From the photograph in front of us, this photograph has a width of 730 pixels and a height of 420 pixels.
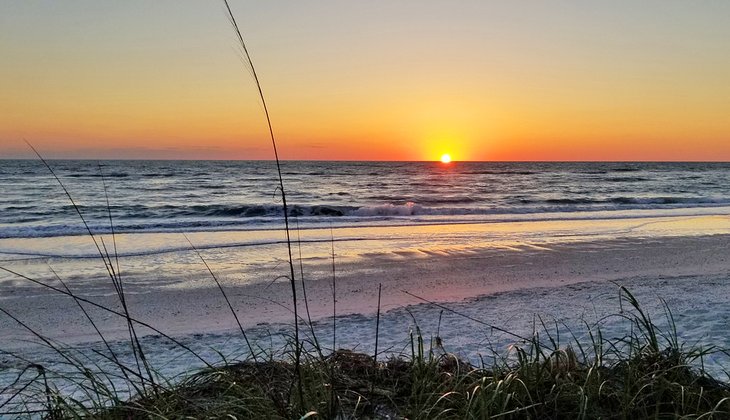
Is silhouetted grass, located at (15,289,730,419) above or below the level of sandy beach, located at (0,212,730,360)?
above

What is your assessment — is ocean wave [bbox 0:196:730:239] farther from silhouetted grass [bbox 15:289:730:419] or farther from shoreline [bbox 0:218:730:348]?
silhouetted grass [bbox 15:289:730:419]

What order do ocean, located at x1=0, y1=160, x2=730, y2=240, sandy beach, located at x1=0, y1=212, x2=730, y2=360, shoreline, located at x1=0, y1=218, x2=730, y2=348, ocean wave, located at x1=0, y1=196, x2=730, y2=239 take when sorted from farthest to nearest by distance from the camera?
ocean, located at x1=0, y1=160, x2=730, y2=240
ocean wave, located at x1=0, y1=196, x2=730, y2=239
shoreline, located at x1=0, y1=218, x2=730, y2=348
sandy beach, located at x1=0, y1=212, x2=730, y2=360

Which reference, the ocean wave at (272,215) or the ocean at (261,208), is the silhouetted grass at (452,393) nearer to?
the ocean at (261,208)

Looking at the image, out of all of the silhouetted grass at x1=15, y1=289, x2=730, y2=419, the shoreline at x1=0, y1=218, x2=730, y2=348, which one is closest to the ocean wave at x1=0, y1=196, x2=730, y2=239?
the shoreline at x1=0, y1=218, x2=730, y2=348

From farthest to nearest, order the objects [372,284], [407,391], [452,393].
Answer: [372,284], [407,391], [452,393]

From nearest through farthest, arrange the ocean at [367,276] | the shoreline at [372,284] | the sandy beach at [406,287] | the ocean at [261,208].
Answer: the ocean at [367,276] < the sandy beach at [406,287] < the shoreline at [372,284] < the ocean at [261,208]

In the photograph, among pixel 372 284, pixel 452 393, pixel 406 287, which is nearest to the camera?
pixel 452 393

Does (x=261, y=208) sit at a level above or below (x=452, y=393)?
below

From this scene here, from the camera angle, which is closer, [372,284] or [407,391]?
[407,391]

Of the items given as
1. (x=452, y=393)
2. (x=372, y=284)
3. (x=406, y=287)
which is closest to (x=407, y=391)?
(x=452, y=393)

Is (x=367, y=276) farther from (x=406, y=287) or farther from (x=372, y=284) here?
(x=406, y=287)

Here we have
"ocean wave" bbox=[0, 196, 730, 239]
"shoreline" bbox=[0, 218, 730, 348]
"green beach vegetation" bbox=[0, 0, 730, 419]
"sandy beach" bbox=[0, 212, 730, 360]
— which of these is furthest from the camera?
"ocean wave" bbox=[0, 196, 730, 239]

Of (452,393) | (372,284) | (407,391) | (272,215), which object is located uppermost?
(452,393)

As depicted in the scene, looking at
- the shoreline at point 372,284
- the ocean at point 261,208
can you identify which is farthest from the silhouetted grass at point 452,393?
the ocean at point 261,208
